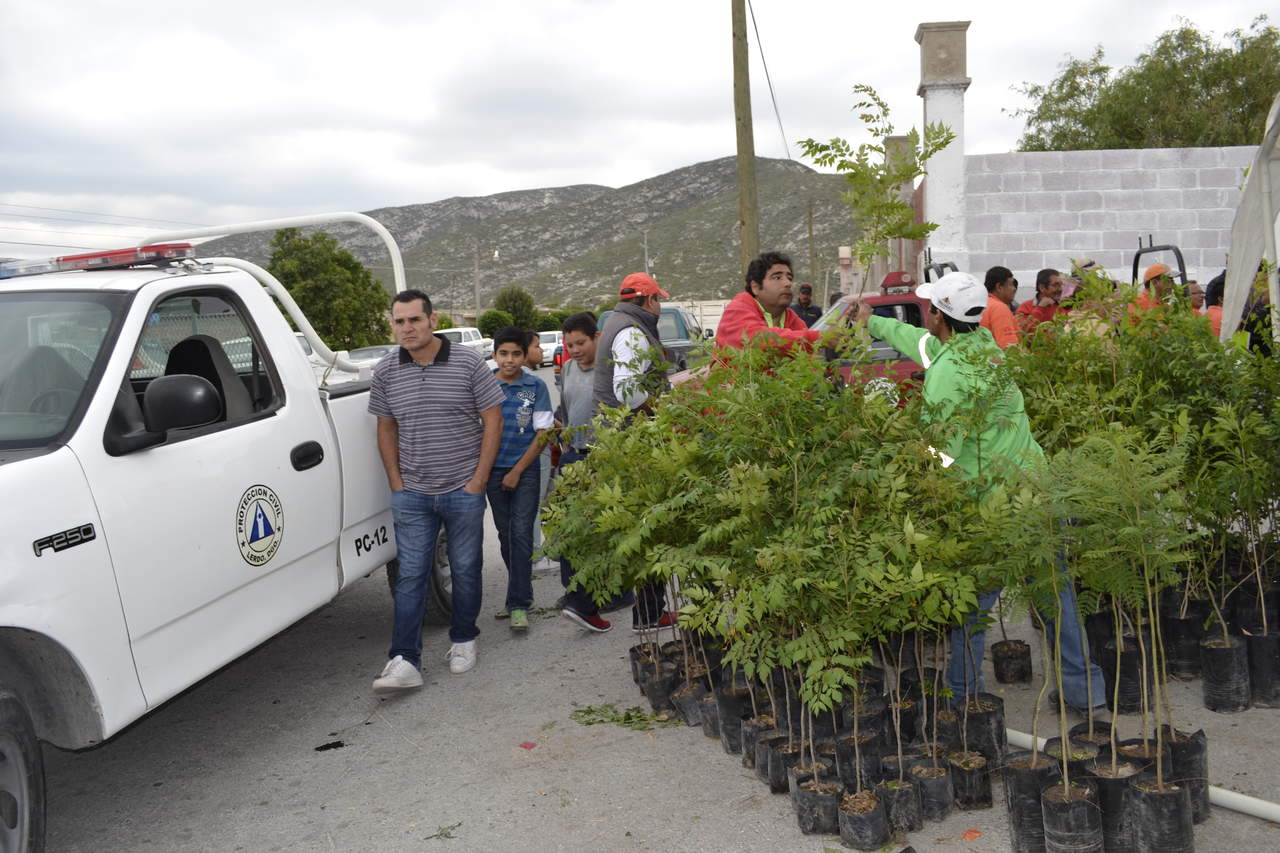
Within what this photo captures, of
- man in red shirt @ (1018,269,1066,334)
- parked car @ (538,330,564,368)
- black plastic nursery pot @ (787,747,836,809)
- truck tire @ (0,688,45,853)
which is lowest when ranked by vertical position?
parked car @ (538,330,564,368)

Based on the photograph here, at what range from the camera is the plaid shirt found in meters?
6.50

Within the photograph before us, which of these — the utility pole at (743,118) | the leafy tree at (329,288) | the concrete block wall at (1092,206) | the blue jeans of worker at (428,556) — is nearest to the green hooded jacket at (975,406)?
the blue jeans of worker at (428,556)

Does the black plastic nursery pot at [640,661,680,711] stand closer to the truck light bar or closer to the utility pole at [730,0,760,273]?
the truck light bar

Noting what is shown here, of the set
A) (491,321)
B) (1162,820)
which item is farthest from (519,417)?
(491,321)

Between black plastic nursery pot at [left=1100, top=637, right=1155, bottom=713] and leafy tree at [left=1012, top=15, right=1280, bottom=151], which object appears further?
leafy tree at [left=1012, top=15, right=1280, bottom=151]

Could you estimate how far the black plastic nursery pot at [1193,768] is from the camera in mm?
3572

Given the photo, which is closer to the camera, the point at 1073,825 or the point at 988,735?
the point at 1073,825

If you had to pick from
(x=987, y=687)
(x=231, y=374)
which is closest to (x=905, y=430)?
(x=987, y=687)

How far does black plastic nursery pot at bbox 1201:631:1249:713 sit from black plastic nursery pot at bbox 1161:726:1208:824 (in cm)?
115

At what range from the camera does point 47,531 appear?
3385 millimetres

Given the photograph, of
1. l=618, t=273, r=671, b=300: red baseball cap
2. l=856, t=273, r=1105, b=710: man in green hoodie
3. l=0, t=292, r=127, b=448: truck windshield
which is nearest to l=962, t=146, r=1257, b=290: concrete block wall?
l=618, t=273, r=671, b=300: red baseball cap

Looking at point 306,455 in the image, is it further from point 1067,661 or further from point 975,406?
point 1067,661

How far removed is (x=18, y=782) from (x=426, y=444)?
8.56 ft

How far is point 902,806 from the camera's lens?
3.72 m
